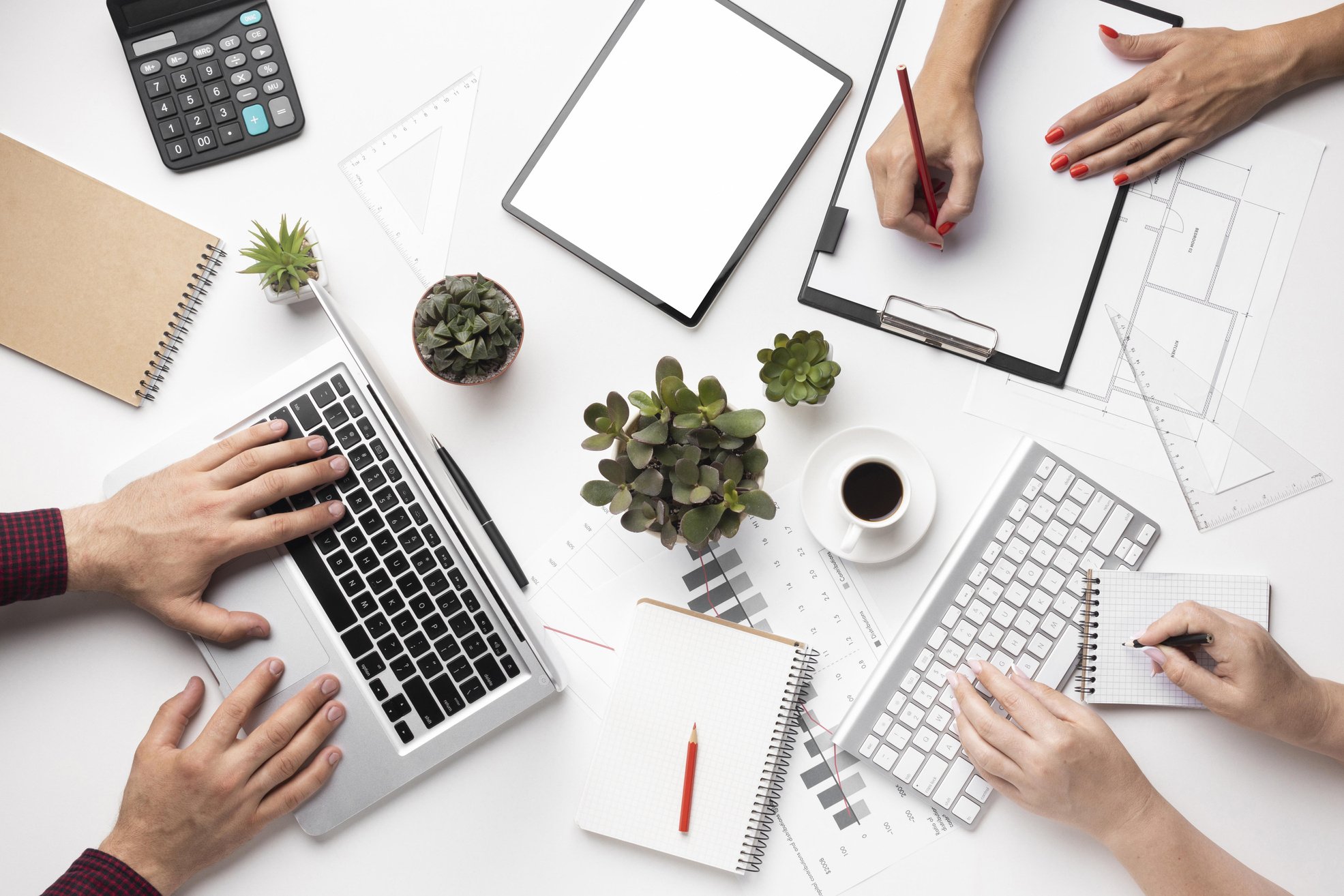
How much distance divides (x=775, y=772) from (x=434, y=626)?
0.53 m

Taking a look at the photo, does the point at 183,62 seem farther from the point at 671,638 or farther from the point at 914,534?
the point at 914,534

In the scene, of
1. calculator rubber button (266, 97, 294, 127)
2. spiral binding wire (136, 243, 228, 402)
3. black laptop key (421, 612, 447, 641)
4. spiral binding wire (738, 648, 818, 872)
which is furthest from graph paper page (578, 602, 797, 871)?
calculator rubber button (266, 97, 294, 127)

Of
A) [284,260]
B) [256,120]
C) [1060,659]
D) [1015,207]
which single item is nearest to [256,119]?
[256,120]

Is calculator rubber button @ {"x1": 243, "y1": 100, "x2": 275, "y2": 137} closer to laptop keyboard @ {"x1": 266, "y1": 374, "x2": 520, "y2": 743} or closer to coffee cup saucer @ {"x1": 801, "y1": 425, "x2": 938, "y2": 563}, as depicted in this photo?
laptop keyboard @ {"x1": 266, "y1": 374, "x2": 520, "y2": 743}

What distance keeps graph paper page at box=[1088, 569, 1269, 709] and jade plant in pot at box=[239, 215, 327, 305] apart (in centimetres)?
124

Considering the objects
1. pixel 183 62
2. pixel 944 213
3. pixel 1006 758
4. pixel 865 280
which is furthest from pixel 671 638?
pixel 183 62

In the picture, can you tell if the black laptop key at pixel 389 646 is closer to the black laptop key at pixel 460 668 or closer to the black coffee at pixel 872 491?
the black laptop key at pixel 460 668

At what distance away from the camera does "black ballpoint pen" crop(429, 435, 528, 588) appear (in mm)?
1302

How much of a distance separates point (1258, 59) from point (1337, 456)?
1.94ft

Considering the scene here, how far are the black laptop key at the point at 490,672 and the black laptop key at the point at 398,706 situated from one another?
0.11 meters

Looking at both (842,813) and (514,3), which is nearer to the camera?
(842,813)

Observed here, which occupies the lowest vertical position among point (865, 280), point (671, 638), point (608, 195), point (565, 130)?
point (671, 638)

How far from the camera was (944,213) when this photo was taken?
1.25 meters

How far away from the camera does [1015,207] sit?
1312 mm
